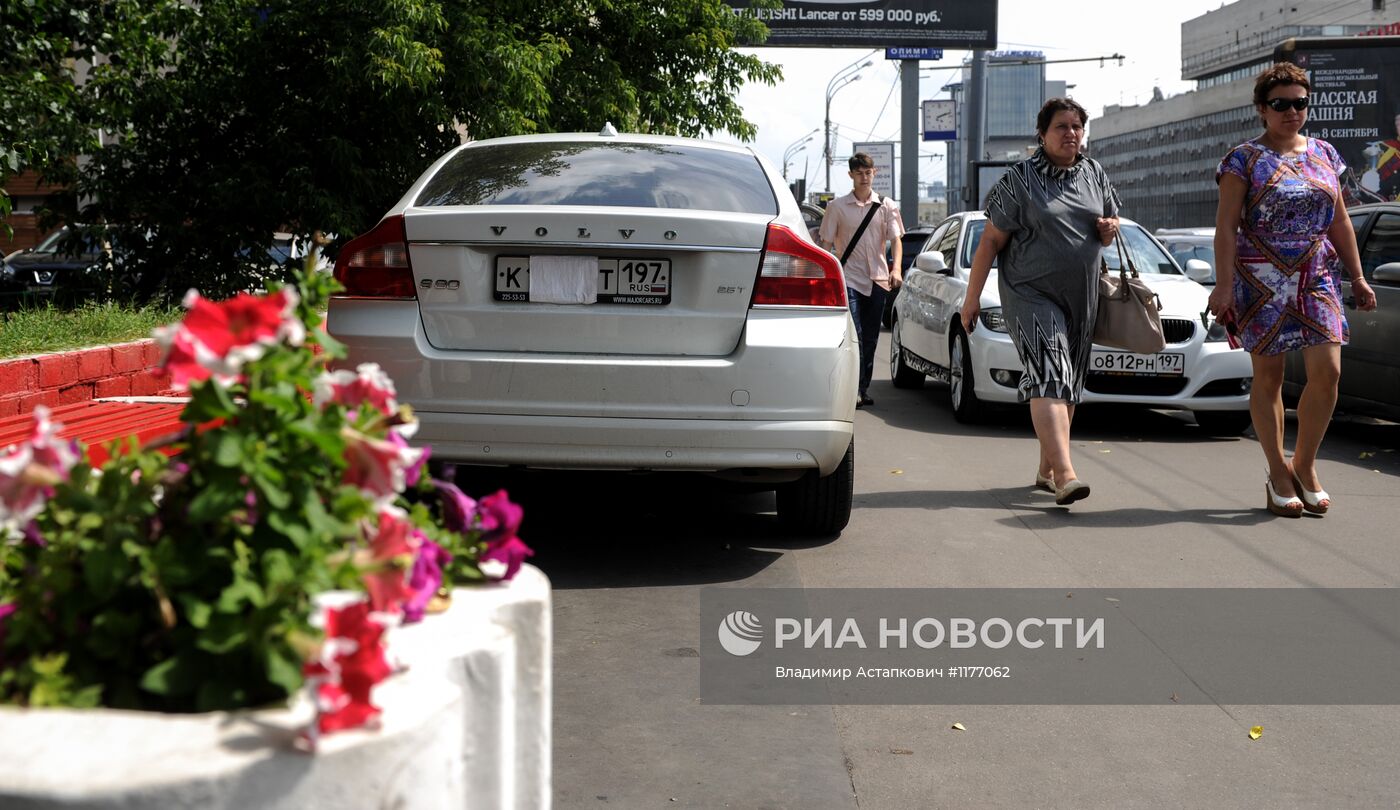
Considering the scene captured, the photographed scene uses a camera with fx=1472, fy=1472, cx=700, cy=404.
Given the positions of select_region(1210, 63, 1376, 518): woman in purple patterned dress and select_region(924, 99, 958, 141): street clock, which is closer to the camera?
select_region(1210, 63, 1376, 518): woman in purple patterned dress

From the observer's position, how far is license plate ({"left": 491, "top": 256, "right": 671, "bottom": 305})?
491cm

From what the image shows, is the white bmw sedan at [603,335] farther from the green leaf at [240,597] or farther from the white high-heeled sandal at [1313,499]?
the green leaf at [240,597]

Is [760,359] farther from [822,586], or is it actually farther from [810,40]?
[810,40]

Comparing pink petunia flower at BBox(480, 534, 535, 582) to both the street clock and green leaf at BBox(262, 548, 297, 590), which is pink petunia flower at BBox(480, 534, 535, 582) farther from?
the street clock

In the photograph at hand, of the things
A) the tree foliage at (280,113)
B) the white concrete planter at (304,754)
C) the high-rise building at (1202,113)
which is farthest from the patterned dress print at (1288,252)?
the high-rise building at (1202,113)

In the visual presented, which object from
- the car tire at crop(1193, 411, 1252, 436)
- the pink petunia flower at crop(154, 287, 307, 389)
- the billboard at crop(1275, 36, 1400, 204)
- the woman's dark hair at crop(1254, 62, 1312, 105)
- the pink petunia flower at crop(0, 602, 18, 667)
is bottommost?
the car tire at crop(1193, 411, 1252, 436)

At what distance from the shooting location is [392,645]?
6.05 ft

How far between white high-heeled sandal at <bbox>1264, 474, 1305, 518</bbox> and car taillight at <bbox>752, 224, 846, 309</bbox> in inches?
104

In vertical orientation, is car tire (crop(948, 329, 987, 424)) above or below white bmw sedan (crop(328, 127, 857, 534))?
below

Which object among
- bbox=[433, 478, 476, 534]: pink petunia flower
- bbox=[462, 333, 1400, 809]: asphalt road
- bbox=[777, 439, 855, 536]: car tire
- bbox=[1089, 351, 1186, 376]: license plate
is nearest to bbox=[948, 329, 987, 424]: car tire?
bbox=[462, 333, 1400, 809]: asphalt road

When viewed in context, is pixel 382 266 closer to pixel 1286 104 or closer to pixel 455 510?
pixel 455 510

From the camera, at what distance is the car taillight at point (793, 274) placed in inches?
197

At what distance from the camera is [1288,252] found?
253 inches

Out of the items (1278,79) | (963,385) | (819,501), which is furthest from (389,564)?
(963,385)
